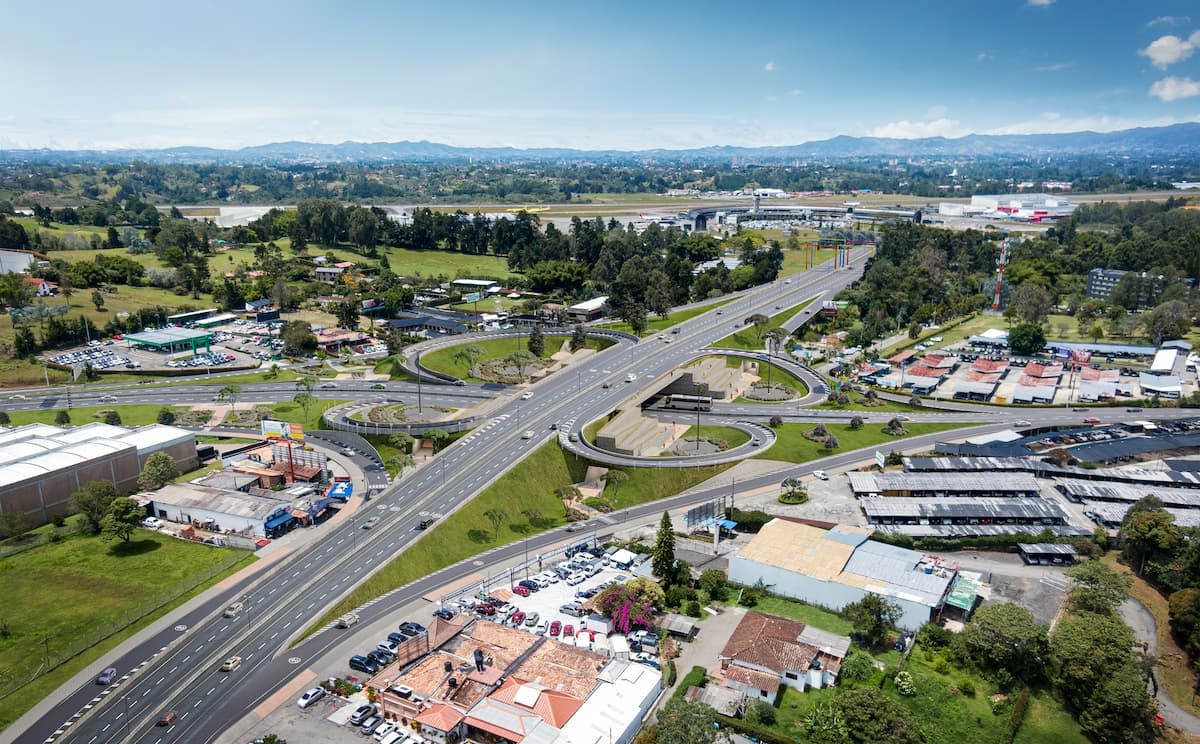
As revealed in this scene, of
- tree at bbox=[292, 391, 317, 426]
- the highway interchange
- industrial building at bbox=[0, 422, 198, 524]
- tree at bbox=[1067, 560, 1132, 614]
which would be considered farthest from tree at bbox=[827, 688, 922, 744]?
tree at bbox=[292, 391, 317, 426]

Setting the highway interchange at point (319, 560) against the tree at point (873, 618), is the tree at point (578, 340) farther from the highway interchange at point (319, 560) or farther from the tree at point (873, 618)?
the tree at point (873, 618)

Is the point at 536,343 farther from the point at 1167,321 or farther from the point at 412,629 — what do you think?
the point at 1167,321

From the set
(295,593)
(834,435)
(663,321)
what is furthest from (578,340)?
(295,593)

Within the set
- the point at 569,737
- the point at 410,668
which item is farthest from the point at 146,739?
the point at 569,737

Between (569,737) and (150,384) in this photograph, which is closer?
(569,737)

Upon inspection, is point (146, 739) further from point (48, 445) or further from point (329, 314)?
point (329, 314)

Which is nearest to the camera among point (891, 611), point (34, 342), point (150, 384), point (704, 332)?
point (891, 611)
